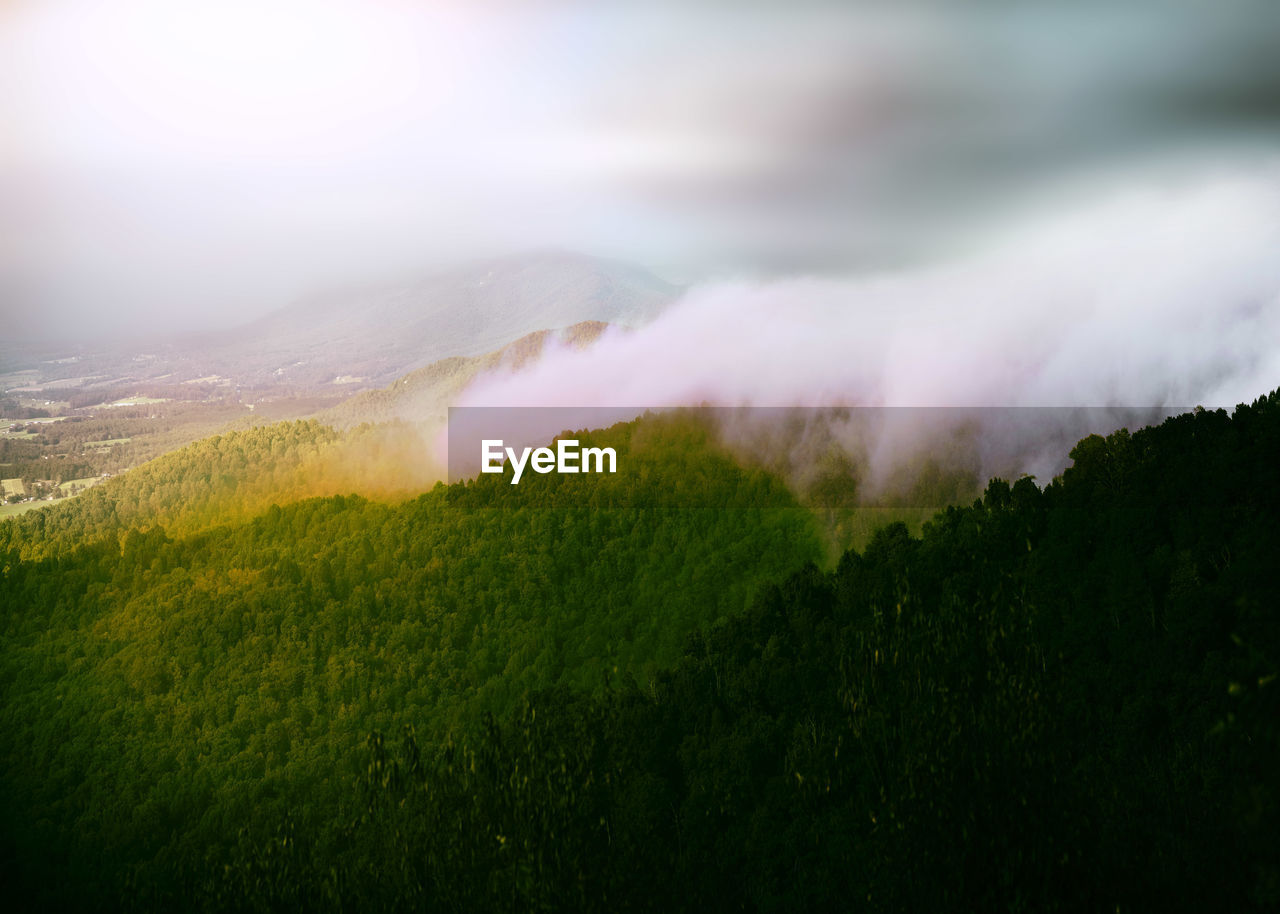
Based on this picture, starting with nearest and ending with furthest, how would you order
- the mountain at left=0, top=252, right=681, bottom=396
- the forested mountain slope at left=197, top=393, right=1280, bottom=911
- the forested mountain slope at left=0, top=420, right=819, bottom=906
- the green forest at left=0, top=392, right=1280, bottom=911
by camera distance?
the forested mountain slope at left=197, top=393, right=1280, bottom=911
the green forest at left=0, top=392, right=1280, bottom=911
the forested mountain slope at left=0, top=420, right=819, bottom=906
the mountain at left=0, top=252, right=681, bottom=396

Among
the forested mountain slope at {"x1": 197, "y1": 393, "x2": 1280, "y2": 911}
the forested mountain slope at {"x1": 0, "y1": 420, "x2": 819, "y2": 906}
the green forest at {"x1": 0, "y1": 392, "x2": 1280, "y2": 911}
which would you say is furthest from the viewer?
the forested mountain slope at {"x1": 0, "y1": 420, "x2": 819, "y2": 906}

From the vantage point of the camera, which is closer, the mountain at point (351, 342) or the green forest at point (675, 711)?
the green forest at point (675, 711)

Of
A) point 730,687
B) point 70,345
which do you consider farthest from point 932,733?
point 70,345

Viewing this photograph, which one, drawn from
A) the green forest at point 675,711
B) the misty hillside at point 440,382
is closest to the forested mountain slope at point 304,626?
the green forest at point 675,711

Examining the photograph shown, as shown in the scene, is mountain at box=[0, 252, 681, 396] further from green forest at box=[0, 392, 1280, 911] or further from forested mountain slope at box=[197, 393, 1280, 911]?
forested mountain slope at box=[197, 393, 1280, 911]

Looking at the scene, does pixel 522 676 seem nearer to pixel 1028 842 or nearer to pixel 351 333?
pixel 1028 842

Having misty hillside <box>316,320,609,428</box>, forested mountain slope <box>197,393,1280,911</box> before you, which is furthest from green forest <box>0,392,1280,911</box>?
misty hillside <box>316,320,609,428</box>

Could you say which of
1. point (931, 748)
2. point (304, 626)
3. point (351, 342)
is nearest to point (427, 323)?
point (351, 342)

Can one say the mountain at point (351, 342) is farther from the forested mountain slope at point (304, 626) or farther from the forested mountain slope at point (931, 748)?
the forested mountain slope at point (931, 748)
